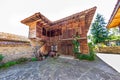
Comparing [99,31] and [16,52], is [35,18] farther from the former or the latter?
[99,31]

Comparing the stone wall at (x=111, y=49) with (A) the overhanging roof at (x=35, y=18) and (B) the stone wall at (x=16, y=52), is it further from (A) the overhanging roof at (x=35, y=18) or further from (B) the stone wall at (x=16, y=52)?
(B) the stone wall at (x=16, y=52)

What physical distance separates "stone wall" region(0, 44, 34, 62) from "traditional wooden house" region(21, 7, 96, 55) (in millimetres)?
2016

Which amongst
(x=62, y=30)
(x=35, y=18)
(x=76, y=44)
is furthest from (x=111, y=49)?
(x=35, y=18)

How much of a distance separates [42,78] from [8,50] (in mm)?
5766

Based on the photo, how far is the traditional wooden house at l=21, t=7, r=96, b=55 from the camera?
1161cm

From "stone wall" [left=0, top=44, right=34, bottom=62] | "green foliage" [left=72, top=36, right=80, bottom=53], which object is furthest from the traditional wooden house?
"stone wall" [left=0, top=44, right=34, bottom=62]

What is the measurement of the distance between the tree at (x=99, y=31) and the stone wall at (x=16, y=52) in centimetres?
1889

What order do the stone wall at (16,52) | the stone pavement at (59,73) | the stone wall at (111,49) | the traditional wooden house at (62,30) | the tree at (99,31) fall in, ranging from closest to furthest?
the stone pavement at (59,73)
the stone wall at (16,52)
the traditional wooden house at (62,30)
the stone wall at (111,49)
the tree at (99,31)

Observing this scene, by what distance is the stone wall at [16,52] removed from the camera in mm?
8773

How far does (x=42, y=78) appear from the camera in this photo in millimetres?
5371

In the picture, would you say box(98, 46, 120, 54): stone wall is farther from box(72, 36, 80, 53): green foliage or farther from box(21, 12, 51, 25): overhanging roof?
box(21, 12, 51, 25): overhanging roof

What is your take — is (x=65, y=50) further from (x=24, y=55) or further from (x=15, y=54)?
(x=15, y=54)

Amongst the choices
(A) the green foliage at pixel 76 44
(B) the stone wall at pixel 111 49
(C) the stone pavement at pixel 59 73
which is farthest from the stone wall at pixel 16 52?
(B) the stone wall at pixel 111 49

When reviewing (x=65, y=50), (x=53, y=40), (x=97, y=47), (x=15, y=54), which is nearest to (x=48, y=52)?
(x=53, y=40)
